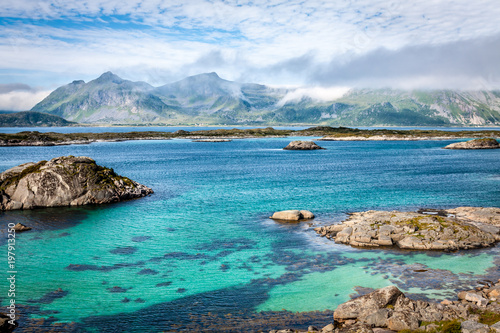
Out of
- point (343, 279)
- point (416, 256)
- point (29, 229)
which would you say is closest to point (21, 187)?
point (29, 229)

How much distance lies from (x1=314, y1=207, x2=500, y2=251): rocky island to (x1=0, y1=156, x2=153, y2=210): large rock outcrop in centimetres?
3456

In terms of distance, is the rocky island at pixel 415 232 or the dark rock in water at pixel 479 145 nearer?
the rocky island at pixel 415 232

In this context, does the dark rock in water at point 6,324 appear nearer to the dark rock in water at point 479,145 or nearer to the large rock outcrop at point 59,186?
the large rock outcrop at point 59,186

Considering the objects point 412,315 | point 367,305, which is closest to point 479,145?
point 367,305

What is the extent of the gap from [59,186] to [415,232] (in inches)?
1912

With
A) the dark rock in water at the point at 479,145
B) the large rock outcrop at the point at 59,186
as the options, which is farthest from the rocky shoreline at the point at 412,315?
the dark rock in water at the point at 479,145

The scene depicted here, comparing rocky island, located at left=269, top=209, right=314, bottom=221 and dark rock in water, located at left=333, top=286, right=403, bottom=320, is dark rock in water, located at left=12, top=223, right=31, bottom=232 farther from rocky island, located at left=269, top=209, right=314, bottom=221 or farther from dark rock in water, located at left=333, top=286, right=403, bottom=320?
dark rock in water, located at left=333, top=286, right=403, bottom=320

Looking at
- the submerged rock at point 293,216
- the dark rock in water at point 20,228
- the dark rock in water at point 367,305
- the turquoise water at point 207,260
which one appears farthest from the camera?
the submerged rock at point 293,216

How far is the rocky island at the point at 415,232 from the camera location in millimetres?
34750

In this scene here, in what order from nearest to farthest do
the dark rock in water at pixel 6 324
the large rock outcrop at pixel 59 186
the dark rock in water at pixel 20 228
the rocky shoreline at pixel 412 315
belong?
the rocky shoreline at pixel 412 315, the dark rock in water at pixel 6 324, the dark rock in water at pixel 20 228, the large rock outcrop at pixel 59 186

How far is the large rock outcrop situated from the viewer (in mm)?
52906

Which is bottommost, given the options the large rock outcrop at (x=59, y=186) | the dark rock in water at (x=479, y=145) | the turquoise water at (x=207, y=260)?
the turquoise water at (x=207, y=260)

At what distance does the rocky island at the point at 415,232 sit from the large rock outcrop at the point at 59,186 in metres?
34.6

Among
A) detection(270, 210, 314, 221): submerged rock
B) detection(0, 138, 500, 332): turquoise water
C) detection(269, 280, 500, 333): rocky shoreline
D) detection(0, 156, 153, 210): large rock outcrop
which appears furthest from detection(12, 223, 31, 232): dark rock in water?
detection(269, 280, 500, 333): rocky shoreline
